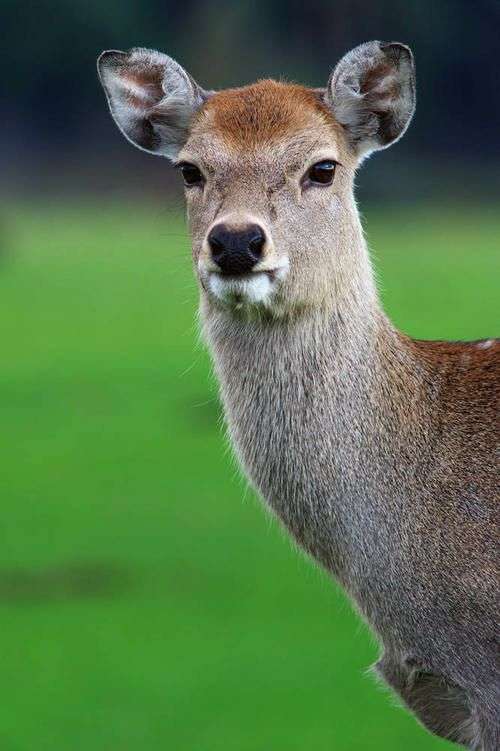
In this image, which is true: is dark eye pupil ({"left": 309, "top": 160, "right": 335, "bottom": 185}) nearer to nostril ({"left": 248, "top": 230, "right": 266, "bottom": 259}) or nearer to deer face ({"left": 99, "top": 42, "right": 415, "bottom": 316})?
deer face ({"left": 99, "top": 42, "right": 415, "bottom": 316})

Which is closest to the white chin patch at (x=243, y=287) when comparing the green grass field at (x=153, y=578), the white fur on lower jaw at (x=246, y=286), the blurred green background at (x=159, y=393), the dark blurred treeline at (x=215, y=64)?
the white fur on lower jaw at (x=246, y=286)

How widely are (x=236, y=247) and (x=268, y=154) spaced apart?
0.74 m

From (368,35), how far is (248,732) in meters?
42.9

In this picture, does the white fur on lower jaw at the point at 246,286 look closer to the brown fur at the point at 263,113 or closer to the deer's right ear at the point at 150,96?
the brown fur at the point at 263,113

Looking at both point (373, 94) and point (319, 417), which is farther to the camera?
point (373, 94)

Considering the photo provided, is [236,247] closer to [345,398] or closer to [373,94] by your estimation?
[345,398]

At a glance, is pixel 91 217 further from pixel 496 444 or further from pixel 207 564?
pixel 496 444

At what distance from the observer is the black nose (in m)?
7.53

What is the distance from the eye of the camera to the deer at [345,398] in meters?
7.75

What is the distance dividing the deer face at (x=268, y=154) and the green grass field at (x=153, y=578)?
0.75 m

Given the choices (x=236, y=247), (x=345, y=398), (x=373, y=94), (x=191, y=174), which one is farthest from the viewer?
(x=373, y=94)

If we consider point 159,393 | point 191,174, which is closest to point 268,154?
point 191,174

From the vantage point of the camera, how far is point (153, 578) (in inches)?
752

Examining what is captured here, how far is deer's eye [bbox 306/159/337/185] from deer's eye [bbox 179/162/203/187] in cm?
48
